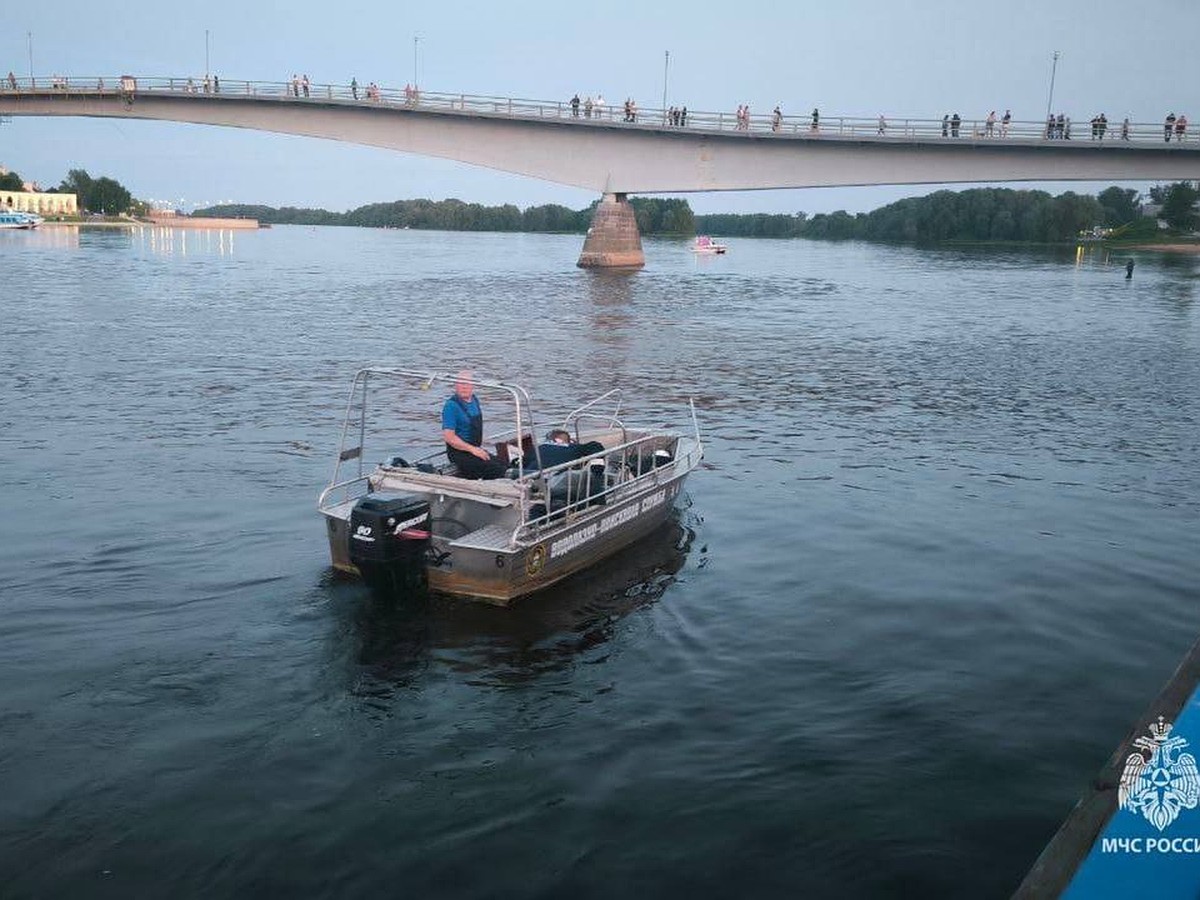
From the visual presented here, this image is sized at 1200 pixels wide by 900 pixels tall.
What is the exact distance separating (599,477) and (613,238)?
2601 inches

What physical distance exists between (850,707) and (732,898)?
3147 mm

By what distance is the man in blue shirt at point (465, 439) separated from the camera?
12.7 metres

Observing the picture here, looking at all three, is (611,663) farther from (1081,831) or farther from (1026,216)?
(1026,216)

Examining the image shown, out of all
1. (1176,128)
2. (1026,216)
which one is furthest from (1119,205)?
(1176,128)

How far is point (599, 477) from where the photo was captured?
1342 centimetres

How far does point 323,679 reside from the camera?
32.4 ft

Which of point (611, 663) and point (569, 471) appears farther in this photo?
point (569, 471)

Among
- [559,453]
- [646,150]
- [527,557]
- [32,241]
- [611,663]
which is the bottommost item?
[611,663]

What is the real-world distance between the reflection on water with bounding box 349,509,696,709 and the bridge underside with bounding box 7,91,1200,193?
5533 cm

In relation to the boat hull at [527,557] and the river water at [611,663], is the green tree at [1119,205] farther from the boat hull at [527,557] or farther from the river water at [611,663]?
the boat hull at [527,557]

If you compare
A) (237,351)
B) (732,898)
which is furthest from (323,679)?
(237,351)

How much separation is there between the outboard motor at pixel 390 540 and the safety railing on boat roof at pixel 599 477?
1030 mm

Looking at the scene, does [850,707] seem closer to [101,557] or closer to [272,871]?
[272,871]

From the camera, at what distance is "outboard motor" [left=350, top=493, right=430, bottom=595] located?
11016 mm
